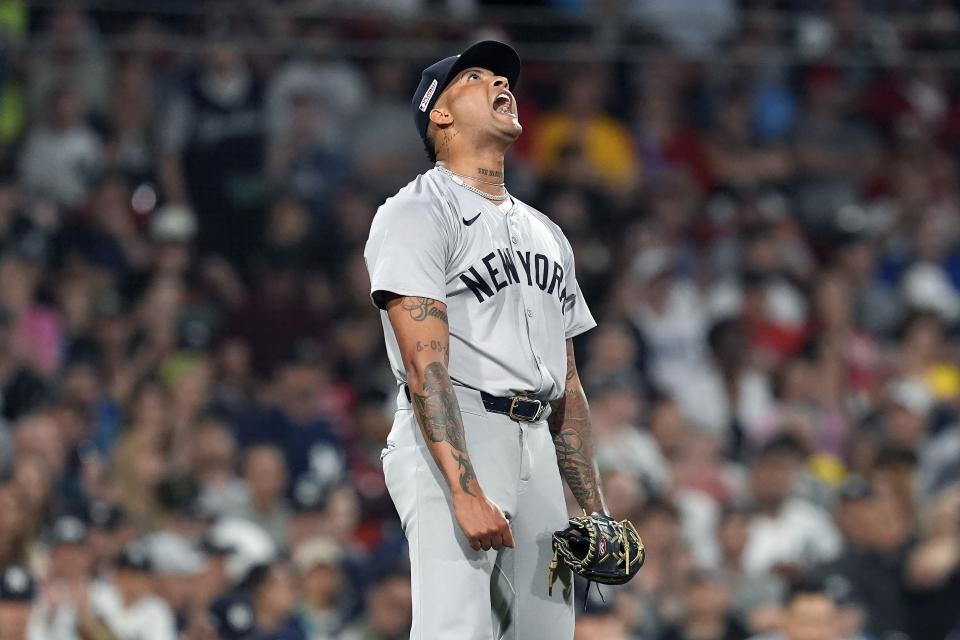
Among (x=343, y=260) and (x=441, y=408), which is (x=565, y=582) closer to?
(x=441, y=408)

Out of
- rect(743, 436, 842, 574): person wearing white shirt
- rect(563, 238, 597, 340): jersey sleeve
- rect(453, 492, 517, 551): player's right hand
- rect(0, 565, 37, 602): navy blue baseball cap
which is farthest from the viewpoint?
rect(743, 436, 842, 574): person wearing white shirt

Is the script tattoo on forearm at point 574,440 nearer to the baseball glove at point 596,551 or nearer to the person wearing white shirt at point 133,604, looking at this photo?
the baseball glove at point 596,551

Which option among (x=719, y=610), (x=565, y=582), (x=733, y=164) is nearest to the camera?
(x=565, y=582)

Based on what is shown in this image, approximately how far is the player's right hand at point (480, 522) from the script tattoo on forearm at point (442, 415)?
0.14ft

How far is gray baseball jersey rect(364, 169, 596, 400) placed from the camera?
13.1ft

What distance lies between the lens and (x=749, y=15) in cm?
1089

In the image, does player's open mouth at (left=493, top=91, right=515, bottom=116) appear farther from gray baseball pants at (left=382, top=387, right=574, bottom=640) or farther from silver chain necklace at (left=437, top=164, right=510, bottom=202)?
gray baseball pants at (left=382, top=387, right=574, bottom=640)

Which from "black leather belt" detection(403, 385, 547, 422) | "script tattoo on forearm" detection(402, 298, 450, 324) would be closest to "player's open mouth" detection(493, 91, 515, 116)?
"script tattoo on forearm" detection(402, 298, 450, 324)

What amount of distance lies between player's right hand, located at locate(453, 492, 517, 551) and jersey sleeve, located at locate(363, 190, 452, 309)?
524 mm

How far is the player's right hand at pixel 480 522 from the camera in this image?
3.81m

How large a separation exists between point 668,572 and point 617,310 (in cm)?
261

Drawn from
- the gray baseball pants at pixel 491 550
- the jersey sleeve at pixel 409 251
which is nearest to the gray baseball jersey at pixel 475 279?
the jersey sleeve at pixel 409 251

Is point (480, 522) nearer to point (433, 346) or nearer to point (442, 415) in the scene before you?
point (442, 415)

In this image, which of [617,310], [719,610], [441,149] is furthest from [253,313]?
[441,149]
